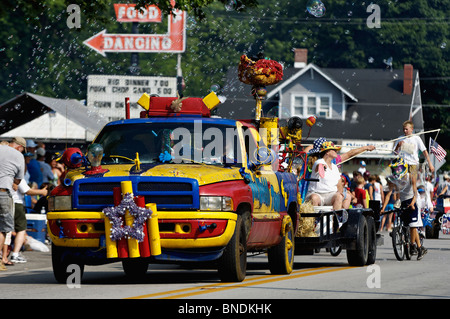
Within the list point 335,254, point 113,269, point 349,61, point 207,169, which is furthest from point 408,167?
point 349,61

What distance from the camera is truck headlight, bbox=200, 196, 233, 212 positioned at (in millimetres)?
11922

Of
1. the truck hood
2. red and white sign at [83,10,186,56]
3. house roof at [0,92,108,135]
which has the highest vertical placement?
red and white sign at [83,10,186,56]

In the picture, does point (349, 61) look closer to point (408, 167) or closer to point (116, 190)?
point (408, 167)

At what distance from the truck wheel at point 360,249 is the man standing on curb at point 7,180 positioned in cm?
504

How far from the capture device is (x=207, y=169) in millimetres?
12492

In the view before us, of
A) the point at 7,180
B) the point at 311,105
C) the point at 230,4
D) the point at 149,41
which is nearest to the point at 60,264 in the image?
the point at 7,180

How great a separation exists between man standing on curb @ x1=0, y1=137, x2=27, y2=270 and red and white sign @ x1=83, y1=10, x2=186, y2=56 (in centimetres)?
3300

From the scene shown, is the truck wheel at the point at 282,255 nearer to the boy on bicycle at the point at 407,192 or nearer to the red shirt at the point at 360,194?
the boy on bicycle at the point at 407,192

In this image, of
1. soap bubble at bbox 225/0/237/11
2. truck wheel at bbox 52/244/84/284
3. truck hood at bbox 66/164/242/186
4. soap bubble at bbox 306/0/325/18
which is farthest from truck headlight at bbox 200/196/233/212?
soap bubble at bbox 306/0/325/18

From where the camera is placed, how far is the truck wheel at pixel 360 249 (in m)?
15.8

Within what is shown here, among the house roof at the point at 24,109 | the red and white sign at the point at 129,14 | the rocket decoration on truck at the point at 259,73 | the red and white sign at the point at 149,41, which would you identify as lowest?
the rocket decoration on truck at the point at 259,73

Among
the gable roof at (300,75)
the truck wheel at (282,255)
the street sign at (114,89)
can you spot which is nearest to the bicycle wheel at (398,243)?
the truck wheel at (282,255)

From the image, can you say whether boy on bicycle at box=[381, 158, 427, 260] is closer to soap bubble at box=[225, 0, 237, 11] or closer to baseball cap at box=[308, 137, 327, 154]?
baseball cap at box=[308, 137, 327, 154]

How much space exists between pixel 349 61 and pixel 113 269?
69771mm
